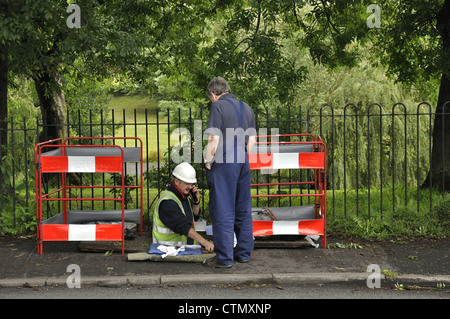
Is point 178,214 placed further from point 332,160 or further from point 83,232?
point 332,160

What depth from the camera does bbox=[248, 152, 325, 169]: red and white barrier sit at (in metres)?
7.73

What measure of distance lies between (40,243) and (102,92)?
1976 cm

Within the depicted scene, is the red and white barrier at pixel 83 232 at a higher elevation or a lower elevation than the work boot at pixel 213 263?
higher

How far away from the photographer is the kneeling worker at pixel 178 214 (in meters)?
7.34

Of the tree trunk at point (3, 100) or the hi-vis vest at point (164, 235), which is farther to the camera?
the tree trunk at point (3, 100)

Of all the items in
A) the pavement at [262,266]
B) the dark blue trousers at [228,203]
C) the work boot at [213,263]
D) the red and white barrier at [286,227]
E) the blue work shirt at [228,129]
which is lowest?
the pavement at [262,266]

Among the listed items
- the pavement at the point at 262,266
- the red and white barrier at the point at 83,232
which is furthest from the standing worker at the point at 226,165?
the red and white barrier at the point at 83,232

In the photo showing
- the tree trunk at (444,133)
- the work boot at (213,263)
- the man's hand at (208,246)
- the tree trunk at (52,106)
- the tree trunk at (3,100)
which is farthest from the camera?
the tree trunk at (52,106)

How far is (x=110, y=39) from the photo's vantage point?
1047cm

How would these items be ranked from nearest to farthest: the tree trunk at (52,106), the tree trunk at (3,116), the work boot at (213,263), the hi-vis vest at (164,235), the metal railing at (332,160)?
the work boot at (213,263), the hi-vis vest at (164,235), the metal railing at (332,160), the tree trunk at (3,116), the tree trunk at (52,106)

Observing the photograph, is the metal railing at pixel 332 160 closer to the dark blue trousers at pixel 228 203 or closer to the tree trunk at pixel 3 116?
the tree trunk at pixel 3 116

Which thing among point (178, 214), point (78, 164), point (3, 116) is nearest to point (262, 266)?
point (178, 214)

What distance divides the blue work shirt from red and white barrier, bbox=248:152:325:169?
0.67 m
